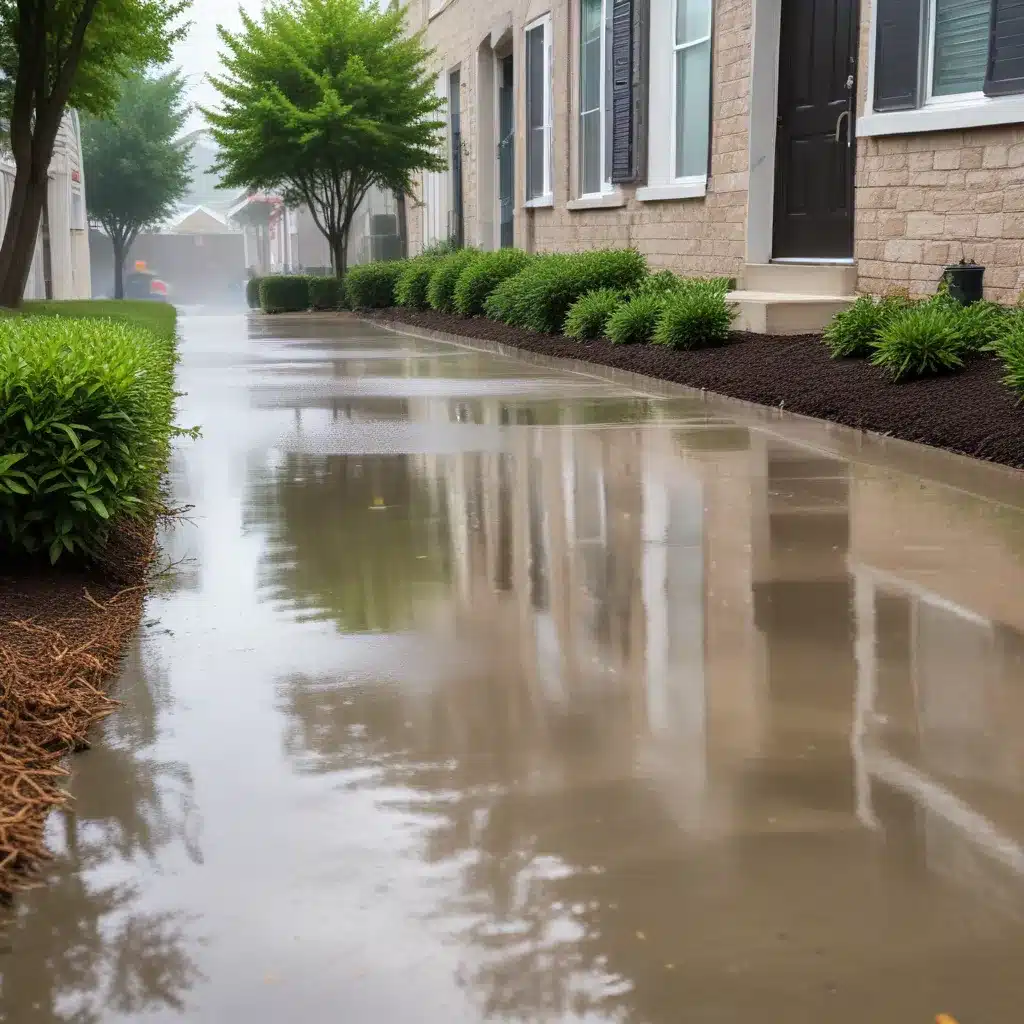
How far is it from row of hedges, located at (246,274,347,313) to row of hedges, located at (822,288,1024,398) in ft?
66.7

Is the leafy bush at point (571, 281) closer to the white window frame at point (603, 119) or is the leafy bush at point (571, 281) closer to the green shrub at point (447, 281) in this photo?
the white window frame at point (603, 119)

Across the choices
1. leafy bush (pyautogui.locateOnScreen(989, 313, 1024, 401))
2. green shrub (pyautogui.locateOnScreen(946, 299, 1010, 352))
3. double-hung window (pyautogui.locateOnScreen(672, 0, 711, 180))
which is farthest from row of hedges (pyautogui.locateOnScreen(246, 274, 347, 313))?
leafy bush (pyautogui.locateOnScreen(989, 313, 1024, 401))

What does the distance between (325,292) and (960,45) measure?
66.1 ft

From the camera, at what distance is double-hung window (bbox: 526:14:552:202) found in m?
22.7

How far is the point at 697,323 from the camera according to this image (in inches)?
512

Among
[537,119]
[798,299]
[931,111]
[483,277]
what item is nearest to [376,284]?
[537,119]

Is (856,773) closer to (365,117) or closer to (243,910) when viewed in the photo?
(243,910)

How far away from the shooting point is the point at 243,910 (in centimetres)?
291

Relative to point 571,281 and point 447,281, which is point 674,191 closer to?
point 571,281

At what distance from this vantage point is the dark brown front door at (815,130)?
13797 millimetres

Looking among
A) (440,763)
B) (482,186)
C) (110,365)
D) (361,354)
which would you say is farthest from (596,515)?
(482,186)

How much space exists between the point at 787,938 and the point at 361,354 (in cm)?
1470

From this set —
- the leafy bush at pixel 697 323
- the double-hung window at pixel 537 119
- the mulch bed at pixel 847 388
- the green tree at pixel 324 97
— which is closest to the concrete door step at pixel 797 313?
the mulch bed at pixel 847 388

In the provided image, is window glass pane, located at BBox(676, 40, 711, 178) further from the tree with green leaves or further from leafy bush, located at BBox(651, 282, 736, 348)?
the tree with green leaves
